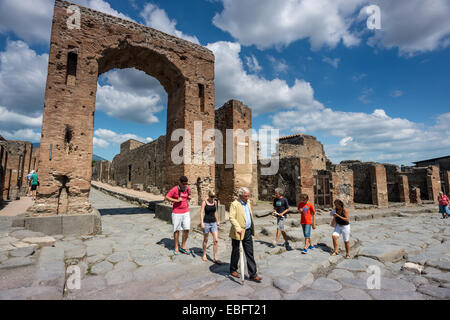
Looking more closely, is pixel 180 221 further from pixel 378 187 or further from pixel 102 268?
pixel 378 187

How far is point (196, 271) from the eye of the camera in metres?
3.79

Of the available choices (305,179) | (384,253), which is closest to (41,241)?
(384,253)

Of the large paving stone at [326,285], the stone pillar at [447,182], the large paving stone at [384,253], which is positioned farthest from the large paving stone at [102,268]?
the stone pillar at [447,182]

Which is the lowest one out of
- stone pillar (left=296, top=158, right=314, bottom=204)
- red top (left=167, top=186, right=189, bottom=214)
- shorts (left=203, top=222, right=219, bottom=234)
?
shorts (left=203, top=222, right=219, bottom=234)

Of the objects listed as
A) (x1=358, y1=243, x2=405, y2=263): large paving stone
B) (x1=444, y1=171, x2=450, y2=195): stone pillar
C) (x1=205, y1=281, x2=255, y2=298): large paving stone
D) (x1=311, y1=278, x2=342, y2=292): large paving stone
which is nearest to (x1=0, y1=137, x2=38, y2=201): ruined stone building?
(x1=205, y1=281, x2=255, y2=298): large paving stone

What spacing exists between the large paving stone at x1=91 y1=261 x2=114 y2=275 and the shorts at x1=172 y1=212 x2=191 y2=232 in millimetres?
1340

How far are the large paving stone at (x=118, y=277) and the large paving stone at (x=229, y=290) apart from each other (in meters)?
1.24

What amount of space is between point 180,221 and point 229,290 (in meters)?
2.05

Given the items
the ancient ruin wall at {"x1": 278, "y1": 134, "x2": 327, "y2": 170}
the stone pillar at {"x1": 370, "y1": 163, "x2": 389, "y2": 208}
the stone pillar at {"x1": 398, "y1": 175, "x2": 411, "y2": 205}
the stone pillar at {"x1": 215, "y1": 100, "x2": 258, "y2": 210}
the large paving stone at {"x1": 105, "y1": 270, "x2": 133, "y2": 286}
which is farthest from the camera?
the ancient ruin wall at {"x1": 278, "y1": 134, "x2": 327, "y2": 170}

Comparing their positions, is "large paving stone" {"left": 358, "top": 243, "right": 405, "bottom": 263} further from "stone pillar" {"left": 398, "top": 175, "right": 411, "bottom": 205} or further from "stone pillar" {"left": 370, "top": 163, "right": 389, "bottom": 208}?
"stone pillar" {"left": 398, "top": 175, "right": 411, "bottom": 205}

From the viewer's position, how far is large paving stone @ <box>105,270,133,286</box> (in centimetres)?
319

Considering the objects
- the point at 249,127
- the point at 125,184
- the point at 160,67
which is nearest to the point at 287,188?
the point at 249,127

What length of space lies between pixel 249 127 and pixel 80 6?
755 centimetres
